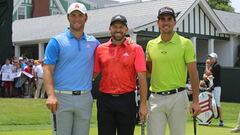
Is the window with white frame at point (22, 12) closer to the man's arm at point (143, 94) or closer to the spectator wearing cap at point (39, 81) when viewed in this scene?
the spectator wearing cap at point (39, 81)

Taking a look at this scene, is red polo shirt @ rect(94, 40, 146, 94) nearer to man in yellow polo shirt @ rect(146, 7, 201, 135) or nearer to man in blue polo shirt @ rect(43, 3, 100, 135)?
man in blue polo shirt @ rect(43, 3, 100, 135)

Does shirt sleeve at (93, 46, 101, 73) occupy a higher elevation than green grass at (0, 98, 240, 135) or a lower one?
higher

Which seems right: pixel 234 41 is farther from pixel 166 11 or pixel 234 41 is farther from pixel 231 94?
pixel 166 11

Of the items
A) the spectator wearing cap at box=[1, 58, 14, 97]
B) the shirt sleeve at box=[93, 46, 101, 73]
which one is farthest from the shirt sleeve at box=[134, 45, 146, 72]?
the spectator wearing cap at box=[1, 58, 14, 97]

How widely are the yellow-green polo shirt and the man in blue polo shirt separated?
81cm

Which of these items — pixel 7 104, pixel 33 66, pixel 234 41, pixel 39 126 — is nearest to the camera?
pixel 39 126

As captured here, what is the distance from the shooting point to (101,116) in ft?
20.2

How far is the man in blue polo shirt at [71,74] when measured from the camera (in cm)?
591

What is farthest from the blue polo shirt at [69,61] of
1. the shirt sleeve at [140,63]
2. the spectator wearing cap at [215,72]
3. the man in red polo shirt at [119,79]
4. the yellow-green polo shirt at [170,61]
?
the spectator wearing cap at [215,72]

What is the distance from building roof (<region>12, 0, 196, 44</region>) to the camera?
25.8 meters

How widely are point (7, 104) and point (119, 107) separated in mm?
11588

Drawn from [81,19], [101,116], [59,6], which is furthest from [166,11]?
[59,6]

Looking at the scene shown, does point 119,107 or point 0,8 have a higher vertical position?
point 0,8

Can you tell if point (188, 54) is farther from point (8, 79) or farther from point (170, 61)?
point (8, 79)
